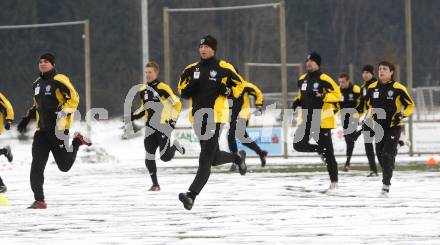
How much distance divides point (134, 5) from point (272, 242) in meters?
52.7

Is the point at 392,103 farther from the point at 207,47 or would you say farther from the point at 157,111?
the point at 157,111

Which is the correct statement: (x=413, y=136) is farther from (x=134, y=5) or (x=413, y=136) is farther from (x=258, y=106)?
(x=134, y=5)

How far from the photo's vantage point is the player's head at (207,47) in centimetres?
1247

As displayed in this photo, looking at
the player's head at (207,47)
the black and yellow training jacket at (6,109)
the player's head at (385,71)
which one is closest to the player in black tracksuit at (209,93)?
the player's head at (207,47)

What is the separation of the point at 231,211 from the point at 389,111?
10.4 ft

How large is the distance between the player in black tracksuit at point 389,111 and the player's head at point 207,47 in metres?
3.07

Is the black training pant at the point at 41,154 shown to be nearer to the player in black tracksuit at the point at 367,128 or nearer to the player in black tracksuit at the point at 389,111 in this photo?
the player in black tracksuit at the point at 389,111

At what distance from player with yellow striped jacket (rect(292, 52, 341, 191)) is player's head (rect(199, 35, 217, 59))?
3030 mm

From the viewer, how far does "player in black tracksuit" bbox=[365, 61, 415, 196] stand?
14.5m

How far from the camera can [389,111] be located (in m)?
14.6

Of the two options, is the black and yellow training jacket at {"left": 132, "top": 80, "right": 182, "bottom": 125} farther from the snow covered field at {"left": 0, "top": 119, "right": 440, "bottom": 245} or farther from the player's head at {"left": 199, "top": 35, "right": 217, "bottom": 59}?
the player's head at {"left": 199, "top": 35, "right": 217, "bottom": 59}

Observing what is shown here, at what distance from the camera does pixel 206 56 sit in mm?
12570

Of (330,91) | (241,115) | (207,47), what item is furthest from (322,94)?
(241,115)

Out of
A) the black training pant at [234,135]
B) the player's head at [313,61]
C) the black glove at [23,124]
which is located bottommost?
the black training pant at [234,135]
